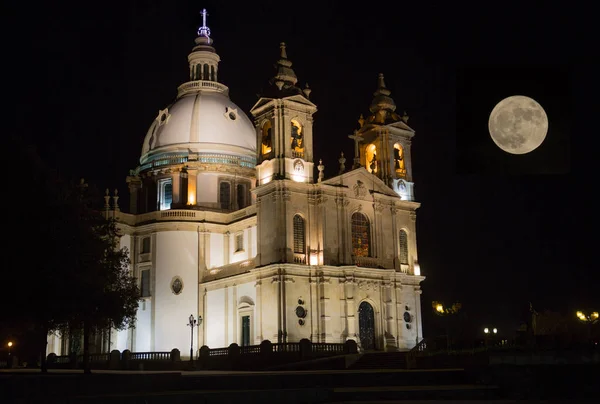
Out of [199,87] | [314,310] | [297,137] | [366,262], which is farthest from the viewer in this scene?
[199,87]

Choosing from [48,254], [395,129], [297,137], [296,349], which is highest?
[395,129]

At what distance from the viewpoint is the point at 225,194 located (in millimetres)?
62812

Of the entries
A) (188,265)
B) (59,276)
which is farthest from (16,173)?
(188,265)

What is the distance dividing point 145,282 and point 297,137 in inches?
642

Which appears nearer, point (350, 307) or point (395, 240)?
point (350, 307)

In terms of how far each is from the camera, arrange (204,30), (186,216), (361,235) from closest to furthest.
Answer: (361,235), (186,216), (204,30)

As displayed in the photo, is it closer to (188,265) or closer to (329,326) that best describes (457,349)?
(329,326)

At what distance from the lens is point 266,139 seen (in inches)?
2108

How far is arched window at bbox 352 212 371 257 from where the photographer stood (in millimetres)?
53094

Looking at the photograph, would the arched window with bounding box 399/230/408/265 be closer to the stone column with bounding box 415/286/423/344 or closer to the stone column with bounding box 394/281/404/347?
the stone column with bounding box 415/286/423/344

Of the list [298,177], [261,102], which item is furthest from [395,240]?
[261,102]

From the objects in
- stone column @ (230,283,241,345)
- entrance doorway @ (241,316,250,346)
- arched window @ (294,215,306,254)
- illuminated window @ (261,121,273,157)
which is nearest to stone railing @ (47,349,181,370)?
stone column @ (230,283,241,345)

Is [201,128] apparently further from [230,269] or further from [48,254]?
[48,254]

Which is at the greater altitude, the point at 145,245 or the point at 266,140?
the point at 266,140
